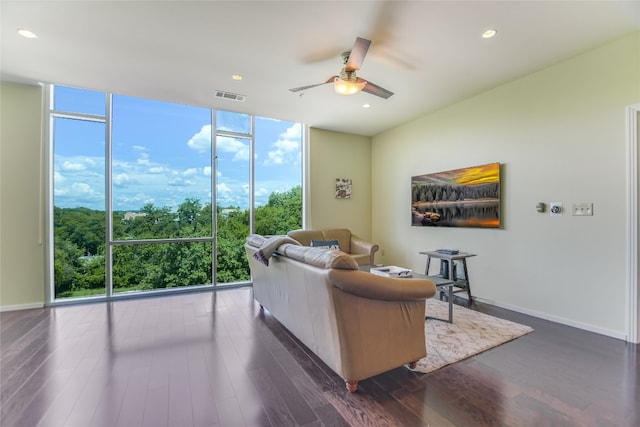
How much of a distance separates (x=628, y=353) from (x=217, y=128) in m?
5.78

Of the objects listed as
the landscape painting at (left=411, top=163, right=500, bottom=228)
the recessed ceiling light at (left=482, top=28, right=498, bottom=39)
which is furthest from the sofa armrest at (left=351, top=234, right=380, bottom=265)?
the recessed ceiling light at (left=482, top=28, right=498, bottom=39)

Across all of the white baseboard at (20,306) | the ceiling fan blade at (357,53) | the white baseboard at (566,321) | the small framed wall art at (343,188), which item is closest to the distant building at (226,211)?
the small framed wall art at (343,188)

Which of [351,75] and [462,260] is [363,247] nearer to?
[462,260]

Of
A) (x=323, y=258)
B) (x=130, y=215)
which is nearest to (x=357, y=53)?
(x=323, y=258)

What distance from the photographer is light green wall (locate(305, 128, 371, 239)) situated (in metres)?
5.68

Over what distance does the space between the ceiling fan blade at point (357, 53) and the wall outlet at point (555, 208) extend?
2.72 metres

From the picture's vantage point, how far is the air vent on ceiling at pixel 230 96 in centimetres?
401

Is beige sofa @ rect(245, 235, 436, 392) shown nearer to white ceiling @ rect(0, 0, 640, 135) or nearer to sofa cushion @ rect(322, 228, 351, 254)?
white ceiling @ rect(0, 0, 640, 135)

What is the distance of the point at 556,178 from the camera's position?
10.8ft

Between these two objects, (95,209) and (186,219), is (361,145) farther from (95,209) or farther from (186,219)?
(95,209)

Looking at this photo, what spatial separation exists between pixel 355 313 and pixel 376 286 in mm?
Result: 229

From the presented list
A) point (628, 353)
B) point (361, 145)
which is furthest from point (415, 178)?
point (628, 353)

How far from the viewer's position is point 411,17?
96.9 inches

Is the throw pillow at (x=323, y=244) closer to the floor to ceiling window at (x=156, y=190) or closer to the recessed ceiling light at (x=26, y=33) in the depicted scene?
the floor to ceiling window at (x=156, y=190)
